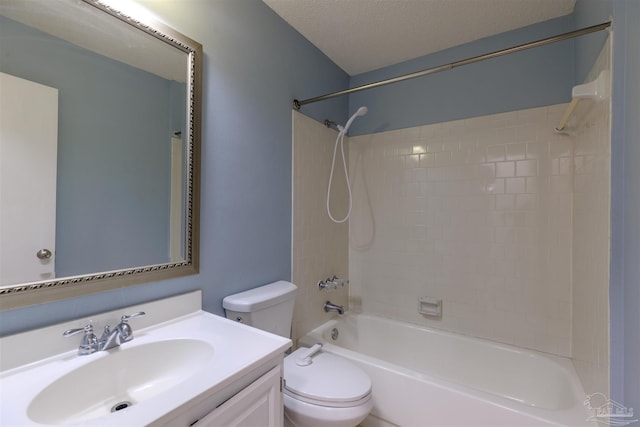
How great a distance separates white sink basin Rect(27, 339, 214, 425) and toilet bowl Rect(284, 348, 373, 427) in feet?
1.74

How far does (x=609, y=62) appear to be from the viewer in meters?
1.14

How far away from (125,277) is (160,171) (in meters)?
0.43

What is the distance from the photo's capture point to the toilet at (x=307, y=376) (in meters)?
1.23

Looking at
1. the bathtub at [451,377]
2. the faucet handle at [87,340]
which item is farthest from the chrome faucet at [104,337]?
the bathtub at [451,377]

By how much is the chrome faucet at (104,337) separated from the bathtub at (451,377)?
1.10m

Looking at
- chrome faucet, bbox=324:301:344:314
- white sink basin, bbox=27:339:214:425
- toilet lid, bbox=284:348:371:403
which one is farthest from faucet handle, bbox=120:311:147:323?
chrome faucet, bbox=324:301:344:314

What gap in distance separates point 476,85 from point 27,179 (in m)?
2.41


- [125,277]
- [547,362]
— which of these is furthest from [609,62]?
[125,277]

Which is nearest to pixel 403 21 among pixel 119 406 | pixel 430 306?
pixel 430 306

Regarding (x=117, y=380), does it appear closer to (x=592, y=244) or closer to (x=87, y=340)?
(x=87, y=340)

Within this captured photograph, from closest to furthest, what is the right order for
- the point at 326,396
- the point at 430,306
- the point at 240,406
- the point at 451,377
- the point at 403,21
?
the point at 240,406, the point at 326,396, the point at 403,21, the point at 451,377, the point at 430,306

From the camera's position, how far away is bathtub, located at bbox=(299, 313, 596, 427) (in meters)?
1.30

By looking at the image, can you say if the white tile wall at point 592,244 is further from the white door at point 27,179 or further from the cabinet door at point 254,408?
the white door at point 27,179

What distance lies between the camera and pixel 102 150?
3.37 feet
